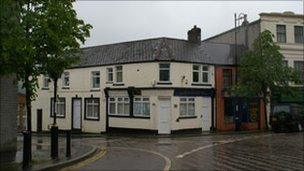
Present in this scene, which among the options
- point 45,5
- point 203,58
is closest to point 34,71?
point 45,5

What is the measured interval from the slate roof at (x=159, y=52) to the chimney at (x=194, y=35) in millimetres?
512

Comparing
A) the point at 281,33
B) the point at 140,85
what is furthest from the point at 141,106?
the point at 281,33

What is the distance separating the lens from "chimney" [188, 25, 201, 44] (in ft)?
132

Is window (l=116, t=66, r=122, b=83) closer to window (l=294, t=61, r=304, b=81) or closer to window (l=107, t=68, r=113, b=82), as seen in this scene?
window (l=107, t=68, r=113, b=82)

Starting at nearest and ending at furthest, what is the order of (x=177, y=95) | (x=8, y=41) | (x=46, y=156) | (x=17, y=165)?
1. (x=8, y=41)
2. (x=17, y=165)
3. (x=46, y=156)
4. (x=177, y=95)

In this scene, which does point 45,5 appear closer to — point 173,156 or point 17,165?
point 17,165

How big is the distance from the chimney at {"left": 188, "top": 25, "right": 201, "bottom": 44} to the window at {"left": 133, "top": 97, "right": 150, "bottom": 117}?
6714 mm

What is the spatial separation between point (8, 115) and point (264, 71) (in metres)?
24.6

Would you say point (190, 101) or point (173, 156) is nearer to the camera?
point (173, 156)

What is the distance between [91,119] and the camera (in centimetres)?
4134

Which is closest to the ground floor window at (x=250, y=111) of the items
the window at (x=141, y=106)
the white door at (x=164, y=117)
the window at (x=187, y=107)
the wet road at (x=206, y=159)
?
the window at (x=187, y=107)

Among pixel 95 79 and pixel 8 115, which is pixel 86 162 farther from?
pixel 95 79

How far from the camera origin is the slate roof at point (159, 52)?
3709 cm

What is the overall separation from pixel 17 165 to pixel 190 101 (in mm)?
23658
